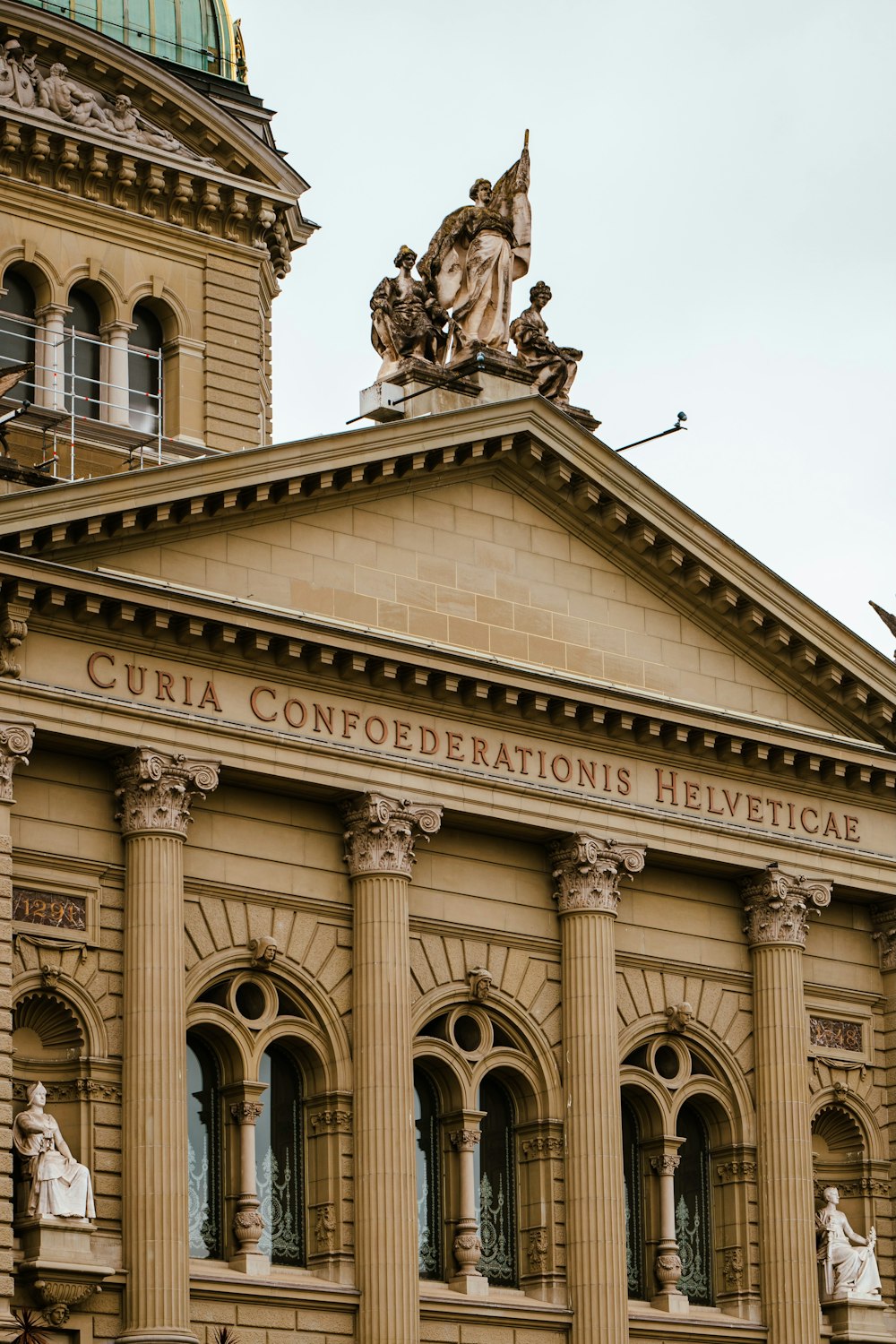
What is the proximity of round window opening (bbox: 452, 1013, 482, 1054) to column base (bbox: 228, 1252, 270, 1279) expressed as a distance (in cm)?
458

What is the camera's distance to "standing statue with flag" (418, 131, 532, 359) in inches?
1698

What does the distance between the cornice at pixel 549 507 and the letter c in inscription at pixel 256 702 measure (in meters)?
2.25

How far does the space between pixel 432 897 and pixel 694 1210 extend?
21.2 ft

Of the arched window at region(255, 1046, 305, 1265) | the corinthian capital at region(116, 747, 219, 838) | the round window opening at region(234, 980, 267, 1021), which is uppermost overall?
the corinthian capital at region(116, 747, 219, 838)

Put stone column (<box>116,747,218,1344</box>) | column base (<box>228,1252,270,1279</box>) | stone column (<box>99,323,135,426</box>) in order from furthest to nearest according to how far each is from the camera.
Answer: stone column (<box>99,323,135,426</box>) → column base (<box>228,1252,270,1279</box>) → stone column (<box>116,747,218,1344</box>)

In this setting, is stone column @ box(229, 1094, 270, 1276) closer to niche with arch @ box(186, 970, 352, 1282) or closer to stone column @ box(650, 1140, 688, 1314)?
niche with arch @ box(186, 970, 352, 1282)

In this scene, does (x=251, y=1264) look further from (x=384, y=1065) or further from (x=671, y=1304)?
(x=671, y=1304)

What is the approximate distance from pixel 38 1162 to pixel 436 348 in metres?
13.6

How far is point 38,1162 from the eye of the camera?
35.4 m

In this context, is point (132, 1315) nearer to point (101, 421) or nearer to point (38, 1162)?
point (38, 1162)

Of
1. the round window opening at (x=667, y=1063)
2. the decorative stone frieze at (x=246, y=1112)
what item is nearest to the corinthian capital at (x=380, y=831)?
the decorative stone frieze at (x=246, y=1112)

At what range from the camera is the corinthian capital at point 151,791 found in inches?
1465

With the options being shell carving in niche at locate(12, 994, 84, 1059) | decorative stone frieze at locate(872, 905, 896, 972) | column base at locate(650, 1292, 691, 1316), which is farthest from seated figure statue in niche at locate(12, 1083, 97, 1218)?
decorative stone frieze at locate(872, 905, 896, 972)

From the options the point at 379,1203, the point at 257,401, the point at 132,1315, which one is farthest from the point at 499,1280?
the point at 257,401
